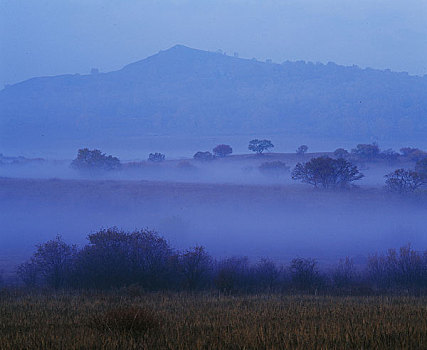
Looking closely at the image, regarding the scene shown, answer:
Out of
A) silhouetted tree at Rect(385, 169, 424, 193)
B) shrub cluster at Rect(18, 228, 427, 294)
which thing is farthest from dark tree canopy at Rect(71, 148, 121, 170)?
shrub cluster at Rect(18, 228, 427, 294)

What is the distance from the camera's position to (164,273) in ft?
68.3

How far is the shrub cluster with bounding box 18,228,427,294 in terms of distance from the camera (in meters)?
20.3

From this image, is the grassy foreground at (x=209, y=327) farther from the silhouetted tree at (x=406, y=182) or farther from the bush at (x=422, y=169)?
the bush at (x=422, y=169)

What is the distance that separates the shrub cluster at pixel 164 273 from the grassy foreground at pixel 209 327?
7.45 meters

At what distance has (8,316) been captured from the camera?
10.5 meters

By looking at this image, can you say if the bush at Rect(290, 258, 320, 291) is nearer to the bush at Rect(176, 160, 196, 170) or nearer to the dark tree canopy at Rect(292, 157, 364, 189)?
the dark tree canopy at Rect(292, 157, 364, 189)

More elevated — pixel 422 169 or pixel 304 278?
pixel 422 169

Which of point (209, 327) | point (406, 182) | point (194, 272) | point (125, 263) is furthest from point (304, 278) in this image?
point (406, 182)

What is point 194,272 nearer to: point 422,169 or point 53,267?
point 53,267

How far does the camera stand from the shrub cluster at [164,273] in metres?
20.3

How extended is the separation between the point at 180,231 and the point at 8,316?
43306 mm

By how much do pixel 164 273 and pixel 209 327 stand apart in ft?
39.2

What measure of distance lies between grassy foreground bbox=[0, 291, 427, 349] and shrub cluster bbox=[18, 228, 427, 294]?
24.4ft

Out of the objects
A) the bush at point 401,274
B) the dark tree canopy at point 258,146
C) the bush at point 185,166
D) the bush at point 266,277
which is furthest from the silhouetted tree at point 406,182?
the dark tree canopy at point 258,146
